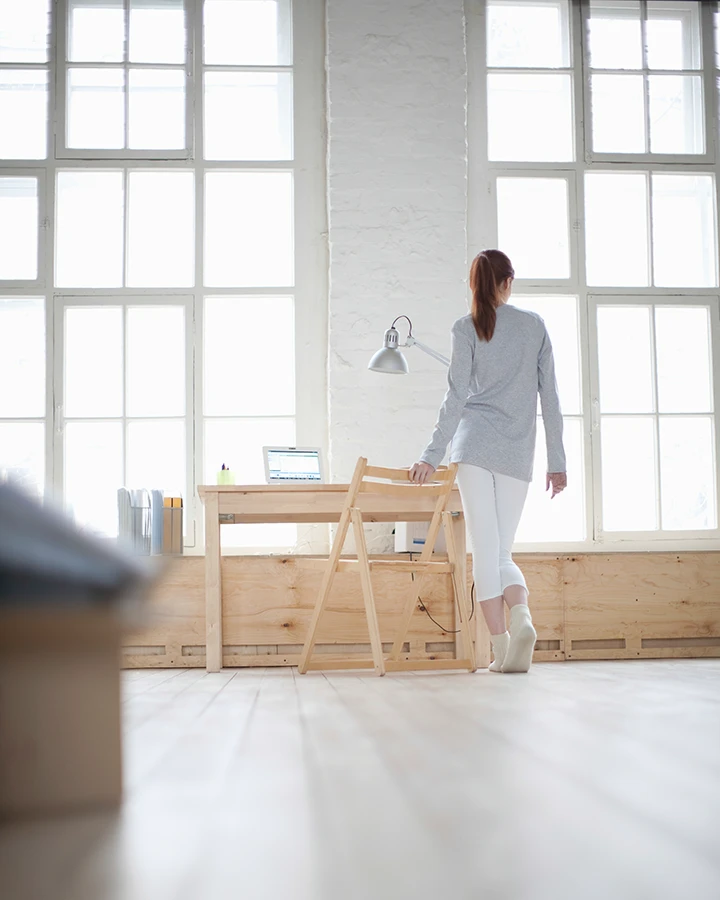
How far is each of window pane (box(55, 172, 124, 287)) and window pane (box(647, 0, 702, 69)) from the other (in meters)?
3.00


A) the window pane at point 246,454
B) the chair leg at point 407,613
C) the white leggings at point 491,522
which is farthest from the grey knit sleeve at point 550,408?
the window pane at point 246,454

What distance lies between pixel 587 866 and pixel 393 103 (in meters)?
4.80

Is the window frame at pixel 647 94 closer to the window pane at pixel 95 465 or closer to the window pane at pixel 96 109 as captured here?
the window pane at pixel 96 109

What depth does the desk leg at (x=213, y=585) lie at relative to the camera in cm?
405

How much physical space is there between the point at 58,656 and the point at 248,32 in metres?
5.08

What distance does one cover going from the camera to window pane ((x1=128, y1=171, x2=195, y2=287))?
17.1 feet

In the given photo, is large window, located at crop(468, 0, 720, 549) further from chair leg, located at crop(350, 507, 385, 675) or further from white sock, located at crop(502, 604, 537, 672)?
chair leg, located at crop(350, 507, 385, 675)

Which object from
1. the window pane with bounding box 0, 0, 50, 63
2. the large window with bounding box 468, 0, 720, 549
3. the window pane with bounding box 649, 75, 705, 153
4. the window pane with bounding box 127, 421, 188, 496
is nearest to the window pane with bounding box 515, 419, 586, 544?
the large window with bounding box 468, 0, 720, 549

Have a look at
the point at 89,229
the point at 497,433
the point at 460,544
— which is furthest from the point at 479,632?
the point at 89,229

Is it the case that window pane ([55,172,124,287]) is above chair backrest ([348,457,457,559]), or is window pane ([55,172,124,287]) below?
above

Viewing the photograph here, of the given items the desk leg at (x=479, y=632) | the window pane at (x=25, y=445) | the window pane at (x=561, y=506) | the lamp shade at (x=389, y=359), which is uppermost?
the lamp shade at (x=389, y=359)

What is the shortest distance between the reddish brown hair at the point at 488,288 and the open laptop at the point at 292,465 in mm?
1228

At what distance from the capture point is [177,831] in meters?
1.07

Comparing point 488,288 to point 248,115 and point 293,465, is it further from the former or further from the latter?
point 248,115
